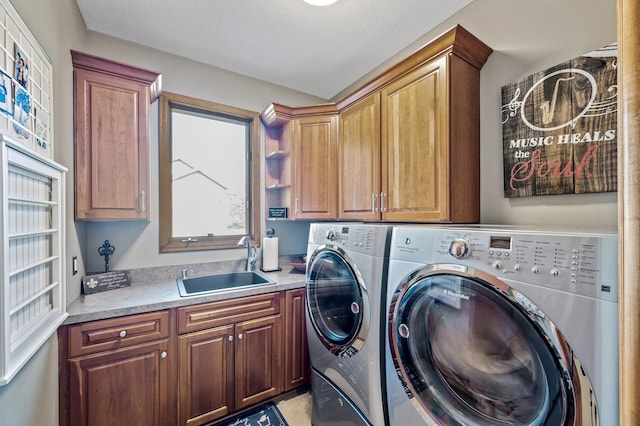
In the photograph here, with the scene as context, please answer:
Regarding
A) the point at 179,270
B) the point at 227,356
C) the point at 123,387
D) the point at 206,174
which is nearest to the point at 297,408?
the point at 227,356

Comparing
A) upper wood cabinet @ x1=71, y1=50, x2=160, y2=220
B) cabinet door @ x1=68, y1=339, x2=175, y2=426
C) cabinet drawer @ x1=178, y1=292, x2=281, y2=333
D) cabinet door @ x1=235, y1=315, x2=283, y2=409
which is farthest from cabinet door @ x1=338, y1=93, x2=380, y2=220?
cabinet door @ x1=68, y1=339, x2=175, y2=426

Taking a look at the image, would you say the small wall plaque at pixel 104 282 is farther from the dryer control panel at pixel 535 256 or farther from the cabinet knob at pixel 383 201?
the dryer control panel at pixel 535 256

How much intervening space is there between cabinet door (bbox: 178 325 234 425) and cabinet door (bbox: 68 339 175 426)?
0.27 ft

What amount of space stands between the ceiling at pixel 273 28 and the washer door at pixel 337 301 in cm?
156

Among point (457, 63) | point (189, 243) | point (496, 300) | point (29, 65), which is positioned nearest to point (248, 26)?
point (29, 65)

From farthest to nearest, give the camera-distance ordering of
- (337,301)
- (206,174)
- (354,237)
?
(206,174)
(337,301)
(354,237)

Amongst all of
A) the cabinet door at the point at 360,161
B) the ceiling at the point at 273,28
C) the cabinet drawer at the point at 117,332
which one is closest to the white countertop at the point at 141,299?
the cabinet drawer at the point at 117,332

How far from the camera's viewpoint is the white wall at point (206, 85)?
1156mm

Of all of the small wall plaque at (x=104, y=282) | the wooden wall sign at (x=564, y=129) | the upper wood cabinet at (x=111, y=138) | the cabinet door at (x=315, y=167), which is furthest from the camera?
the cabinet door at (x=315, y=167)

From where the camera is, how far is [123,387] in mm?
1515

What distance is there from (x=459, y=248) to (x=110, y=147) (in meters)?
2.10

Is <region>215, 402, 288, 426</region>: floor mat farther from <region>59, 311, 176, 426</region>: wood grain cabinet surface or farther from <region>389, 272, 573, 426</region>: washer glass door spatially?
<region>389, 272, 573, 426</region>: washer glass door

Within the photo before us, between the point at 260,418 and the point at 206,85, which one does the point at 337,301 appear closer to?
the point at 260,418

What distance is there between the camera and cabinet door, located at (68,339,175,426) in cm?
141
